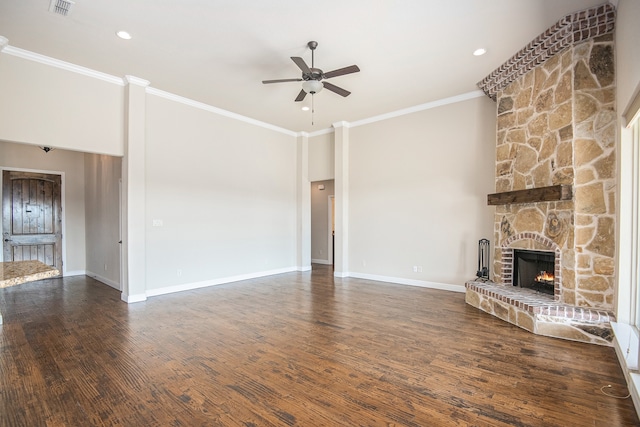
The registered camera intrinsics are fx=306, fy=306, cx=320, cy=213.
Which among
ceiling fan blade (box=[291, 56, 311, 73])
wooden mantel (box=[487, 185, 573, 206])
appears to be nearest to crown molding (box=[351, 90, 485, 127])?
wooden mantel (box=[487, 185, 573, 206])

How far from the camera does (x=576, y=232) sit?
3525 millimetres

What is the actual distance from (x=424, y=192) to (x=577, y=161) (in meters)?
2.55

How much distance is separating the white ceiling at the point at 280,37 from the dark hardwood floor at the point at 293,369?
11.4 ft

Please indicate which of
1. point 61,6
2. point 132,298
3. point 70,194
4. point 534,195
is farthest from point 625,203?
point 70,194

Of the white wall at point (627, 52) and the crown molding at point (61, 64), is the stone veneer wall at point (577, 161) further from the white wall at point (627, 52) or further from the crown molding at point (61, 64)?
the crown molding at point (61, 64)

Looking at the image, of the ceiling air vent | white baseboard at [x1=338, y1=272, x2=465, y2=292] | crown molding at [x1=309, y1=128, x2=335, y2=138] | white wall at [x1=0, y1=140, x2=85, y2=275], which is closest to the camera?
the ceiling air vent

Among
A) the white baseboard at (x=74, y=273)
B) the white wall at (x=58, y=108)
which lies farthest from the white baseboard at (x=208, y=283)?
the white baseboard at (x=74, y=273)

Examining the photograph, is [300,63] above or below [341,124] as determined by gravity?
below

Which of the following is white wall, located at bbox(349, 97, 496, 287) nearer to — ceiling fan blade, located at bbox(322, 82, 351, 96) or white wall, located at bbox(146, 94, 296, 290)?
white wall, located at bbox(146, 94, 296, 290)

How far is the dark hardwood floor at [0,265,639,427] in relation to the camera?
6.72 ft

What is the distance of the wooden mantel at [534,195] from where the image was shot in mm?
3572

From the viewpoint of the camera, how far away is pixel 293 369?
2.65m

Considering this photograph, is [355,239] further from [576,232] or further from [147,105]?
[147,105]

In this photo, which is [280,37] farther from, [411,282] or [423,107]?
[411,282]
